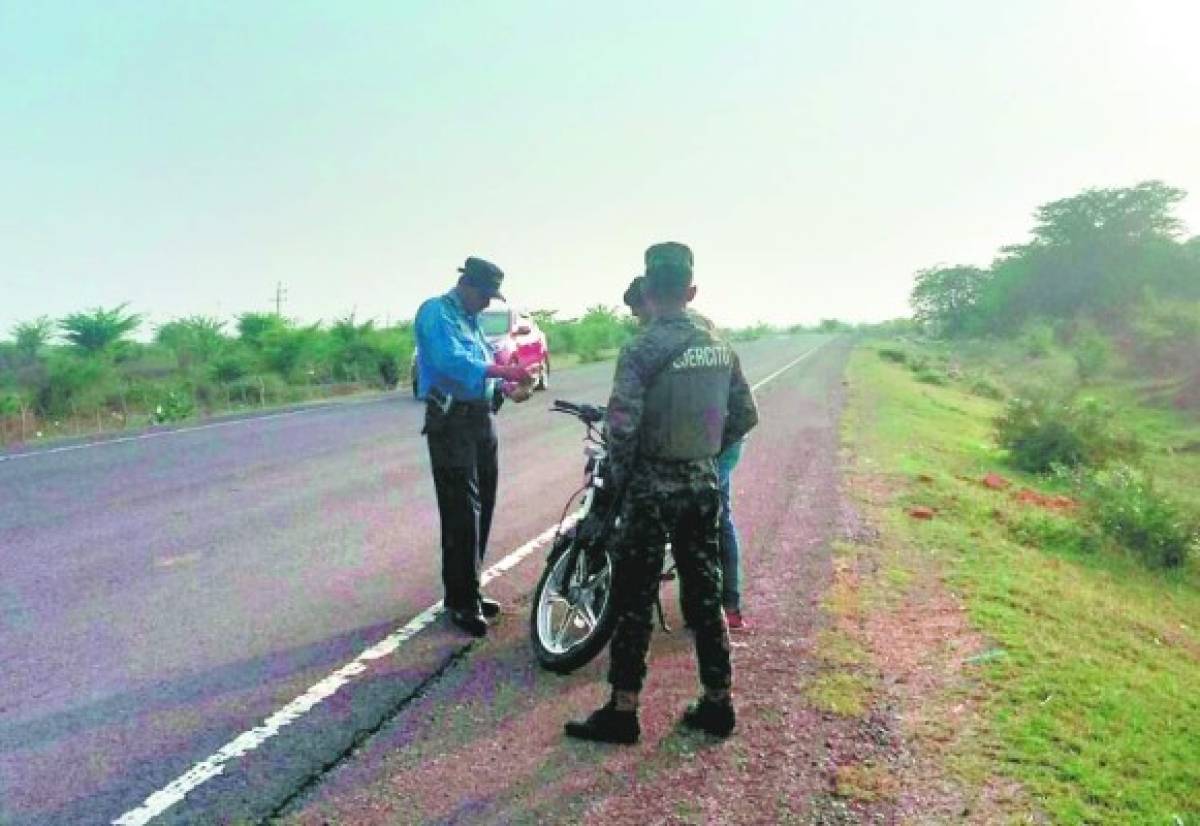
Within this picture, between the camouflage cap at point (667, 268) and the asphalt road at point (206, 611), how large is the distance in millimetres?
2276

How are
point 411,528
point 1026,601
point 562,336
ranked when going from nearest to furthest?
point 1026,601
point 411,528
point 562,336

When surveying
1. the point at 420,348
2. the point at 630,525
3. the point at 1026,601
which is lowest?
the point at 1026,601

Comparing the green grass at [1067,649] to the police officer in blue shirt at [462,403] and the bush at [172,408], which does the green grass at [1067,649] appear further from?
the bush at [172,408]

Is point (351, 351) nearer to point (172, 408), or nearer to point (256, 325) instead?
point (256, 325)

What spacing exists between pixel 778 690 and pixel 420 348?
2680 mm

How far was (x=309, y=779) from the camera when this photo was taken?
3.62 m

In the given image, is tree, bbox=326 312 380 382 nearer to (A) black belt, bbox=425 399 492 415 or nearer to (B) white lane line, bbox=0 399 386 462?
(B) white lane line, bbox=0 399 386 462

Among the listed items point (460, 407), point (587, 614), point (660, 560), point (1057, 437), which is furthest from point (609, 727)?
point (1057, 437)

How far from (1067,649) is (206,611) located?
516 centimetres

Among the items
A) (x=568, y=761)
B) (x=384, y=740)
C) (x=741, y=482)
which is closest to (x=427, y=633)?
(x=384, y=740)

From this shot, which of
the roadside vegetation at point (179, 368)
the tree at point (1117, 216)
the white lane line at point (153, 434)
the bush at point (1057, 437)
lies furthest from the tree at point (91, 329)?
the tree at point (1117, 216)

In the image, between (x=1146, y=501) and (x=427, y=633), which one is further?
(x=1146, y=501)

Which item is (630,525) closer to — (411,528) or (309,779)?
(309,779)

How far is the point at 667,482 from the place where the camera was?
4.07 metres
